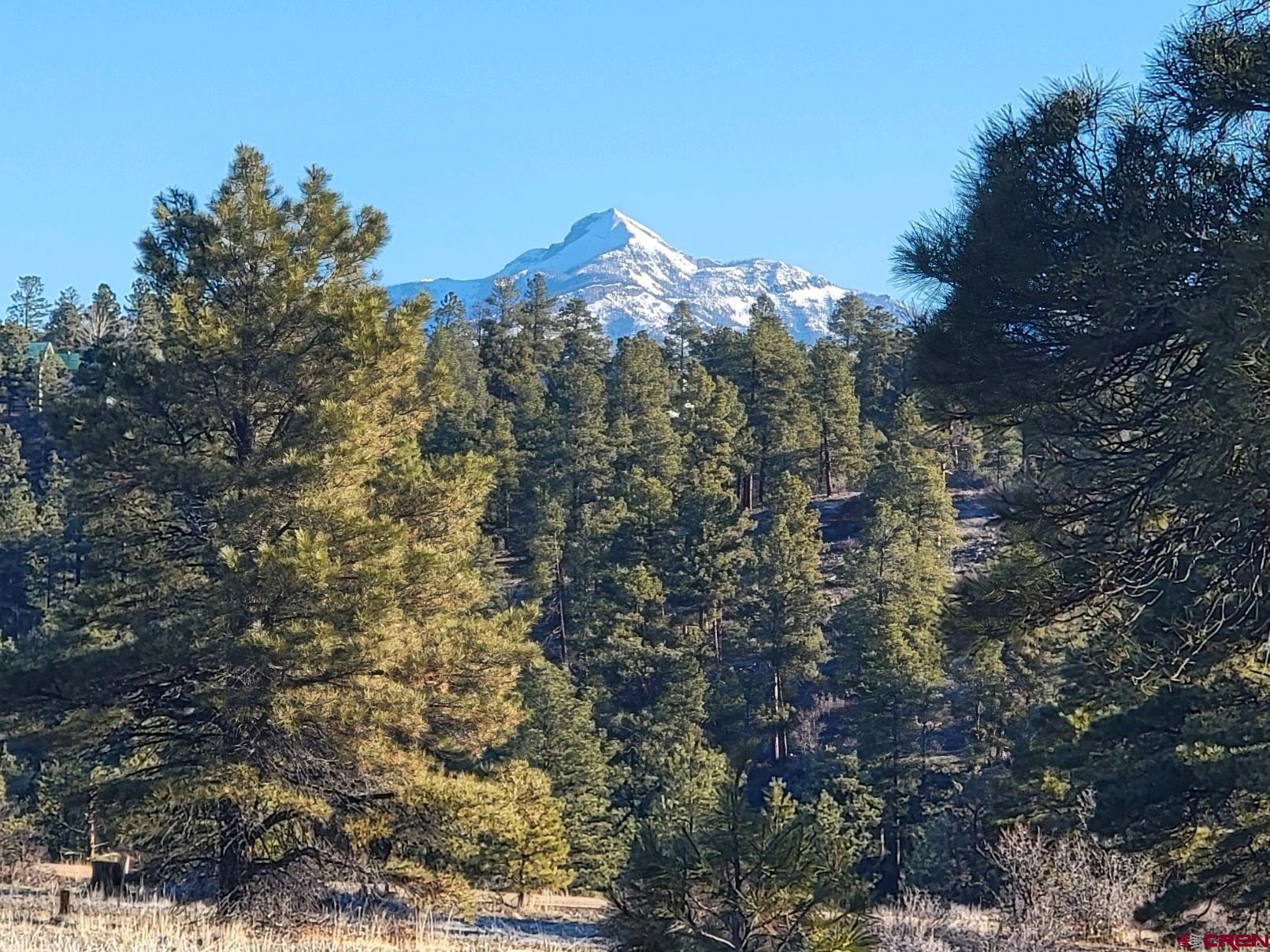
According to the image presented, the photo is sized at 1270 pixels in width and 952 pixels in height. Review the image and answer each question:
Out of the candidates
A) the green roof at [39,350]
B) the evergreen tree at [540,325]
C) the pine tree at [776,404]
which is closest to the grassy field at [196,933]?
the pine tree at [776,404]

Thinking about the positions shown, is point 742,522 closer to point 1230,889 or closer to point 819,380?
point 819,380

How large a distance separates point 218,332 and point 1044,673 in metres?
29.0

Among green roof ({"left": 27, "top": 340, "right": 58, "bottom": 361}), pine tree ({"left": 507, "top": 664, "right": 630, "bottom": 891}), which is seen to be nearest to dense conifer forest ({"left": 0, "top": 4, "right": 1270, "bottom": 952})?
pine tree ({"left": 507, "top": 664, "right": 630, "bottom": 891})

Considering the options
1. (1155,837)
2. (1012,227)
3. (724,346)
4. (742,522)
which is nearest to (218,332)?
(1012,227)

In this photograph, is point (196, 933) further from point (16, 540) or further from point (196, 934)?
point (16, 540)

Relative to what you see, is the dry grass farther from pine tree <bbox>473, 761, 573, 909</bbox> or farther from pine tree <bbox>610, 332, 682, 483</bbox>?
pine tree <bbox>610, 332, 682, 483</bbox>

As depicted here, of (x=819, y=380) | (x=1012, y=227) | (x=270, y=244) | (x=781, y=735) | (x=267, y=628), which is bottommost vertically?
(x=781, y=735)

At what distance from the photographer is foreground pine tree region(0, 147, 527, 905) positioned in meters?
12.9

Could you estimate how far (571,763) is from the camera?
34.2m

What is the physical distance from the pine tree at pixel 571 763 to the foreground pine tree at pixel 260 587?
18.8 m

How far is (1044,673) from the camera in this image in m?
36.1

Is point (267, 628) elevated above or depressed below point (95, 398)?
below

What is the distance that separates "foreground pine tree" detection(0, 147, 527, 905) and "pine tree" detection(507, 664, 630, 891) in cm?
1879

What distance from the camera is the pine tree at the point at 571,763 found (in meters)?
33.2
